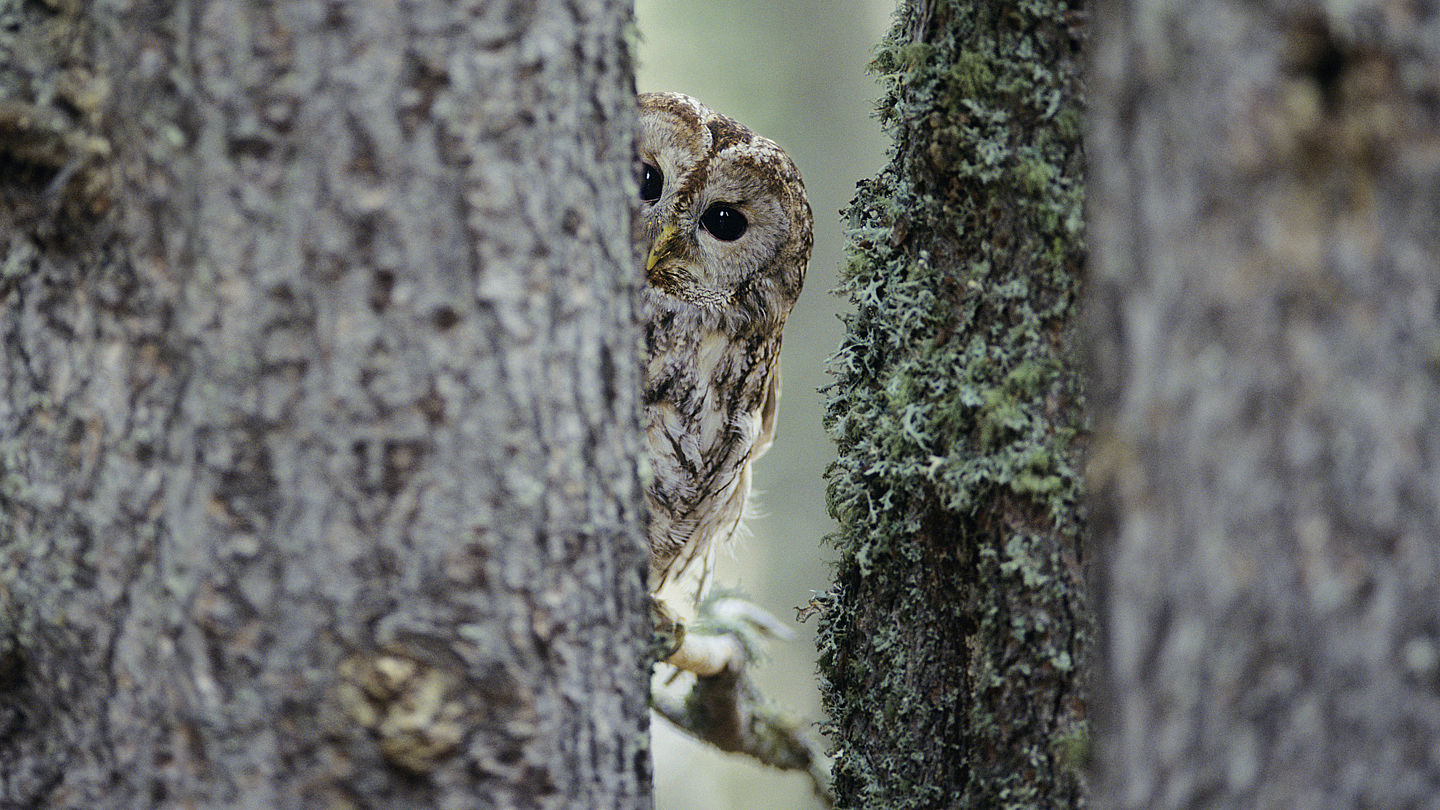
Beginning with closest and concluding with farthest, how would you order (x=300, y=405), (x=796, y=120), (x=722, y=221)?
(x=300, y=405), (x=722, y=221), (x=796, y=120)

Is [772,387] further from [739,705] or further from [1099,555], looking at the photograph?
[1099,555]

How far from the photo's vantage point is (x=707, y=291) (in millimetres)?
2732

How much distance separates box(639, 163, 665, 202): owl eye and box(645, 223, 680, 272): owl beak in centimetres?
11

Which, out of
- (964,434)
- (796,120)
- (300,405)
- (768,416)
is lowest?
(300,405)

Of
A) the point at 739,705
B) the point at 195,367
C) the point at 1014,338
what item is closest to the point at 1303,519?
the point at 1014,338

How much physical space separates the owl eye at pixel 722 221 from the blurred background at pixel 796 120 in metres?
3.18

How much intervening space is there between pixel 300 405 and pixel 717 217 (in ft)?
6.12

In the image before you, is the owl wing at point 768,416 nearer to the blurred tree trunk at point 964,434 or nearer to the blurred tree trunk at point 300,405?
the blurred tree trunk at point 964,434

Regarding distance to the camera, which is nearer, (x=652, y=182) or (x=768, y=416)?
(x=652, y=182)

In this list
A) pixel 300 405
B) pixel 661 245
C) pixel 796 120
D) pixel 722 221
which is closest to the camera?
pixel 300 405

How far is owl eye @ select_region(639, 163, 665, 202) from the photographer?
2672mm

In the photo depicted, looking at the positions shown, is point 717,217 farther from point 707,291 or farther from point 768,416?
point 768,416

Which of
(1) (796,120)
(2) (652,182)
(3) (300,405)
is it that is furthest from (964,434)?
(1) (796,120)

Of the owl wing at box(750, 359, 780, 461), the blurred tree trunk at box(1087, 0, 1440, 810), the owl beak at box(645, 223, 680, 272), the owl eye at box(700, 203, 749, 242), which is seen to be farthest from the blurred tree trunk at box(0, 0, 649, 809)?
the owl wing at box(750, 359, 780, 461)
